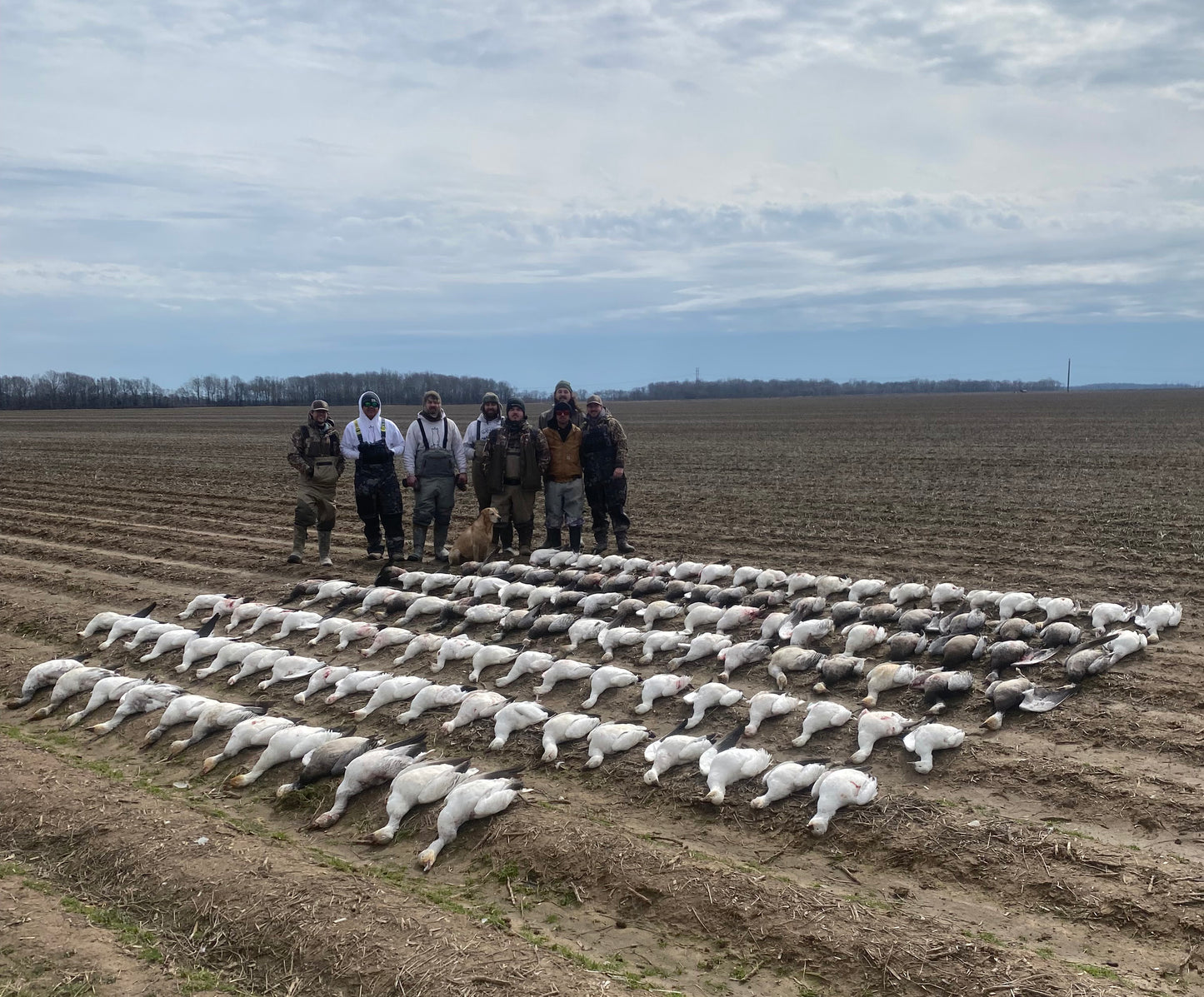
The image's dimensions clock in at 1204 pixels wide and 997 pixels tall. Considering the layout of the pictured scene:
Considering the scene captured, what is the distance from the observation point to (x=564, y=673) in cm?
778

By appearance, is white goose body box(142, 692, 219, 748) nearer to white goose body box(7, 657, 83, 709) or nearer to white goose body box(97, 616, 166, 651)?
white goose body box(7, 657, 83, 709)

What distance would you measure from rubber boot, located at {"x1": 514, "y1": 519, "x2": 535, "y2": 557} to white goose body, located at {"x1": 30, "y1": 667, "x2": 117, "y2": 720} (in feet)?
18.7

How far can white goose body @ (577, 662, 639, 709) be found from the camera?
747cm

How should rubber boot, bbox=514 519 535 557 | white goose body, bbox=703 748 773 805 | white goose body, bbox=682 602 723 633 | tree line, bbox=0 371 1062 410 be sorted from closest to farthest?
white goose body, bbox=703 748 773 805
white goose body, bbox=682 602 723 633
rubber boot, bbox=514 519 535 557
tree line, bbox=0 371 1062 410

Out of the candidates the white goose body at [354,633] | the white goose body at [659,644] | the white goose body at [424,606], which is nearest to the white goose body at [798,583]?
the white goose body at [659,644]

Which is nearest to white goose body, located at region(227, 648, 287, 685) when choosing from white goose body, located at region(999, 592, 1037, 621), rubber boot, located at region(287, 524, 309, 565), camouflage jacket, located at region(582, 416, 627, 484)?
rubber boot, located at region(287, 524, 309, 565)

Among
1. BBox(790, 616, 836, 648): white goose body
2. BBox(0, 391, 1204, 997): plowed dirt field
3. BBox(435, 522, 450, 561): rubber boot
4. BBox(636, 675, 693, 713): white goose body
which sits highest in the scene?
BBox(435, 522, 450, 561): rubber boot

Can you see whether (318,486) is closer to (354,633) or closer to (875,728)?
(354,633)

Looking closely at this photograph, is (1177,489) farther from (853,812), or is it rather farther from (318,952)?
(318,952)

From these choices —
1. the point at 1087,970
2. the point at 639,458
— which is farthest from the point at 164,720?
the point at 639,458

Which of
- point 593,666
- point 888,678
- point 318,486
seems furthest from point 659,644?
point 318,486

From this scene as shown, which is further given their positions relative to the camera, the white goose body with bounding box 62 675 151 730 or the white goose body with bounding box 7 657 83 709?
the white goose body with bounding box 7 657 83 709

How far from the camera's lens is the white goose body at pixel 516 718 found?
22.2 feet

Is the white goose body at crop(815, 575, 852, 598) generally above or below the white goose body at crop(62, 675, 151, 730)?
above
